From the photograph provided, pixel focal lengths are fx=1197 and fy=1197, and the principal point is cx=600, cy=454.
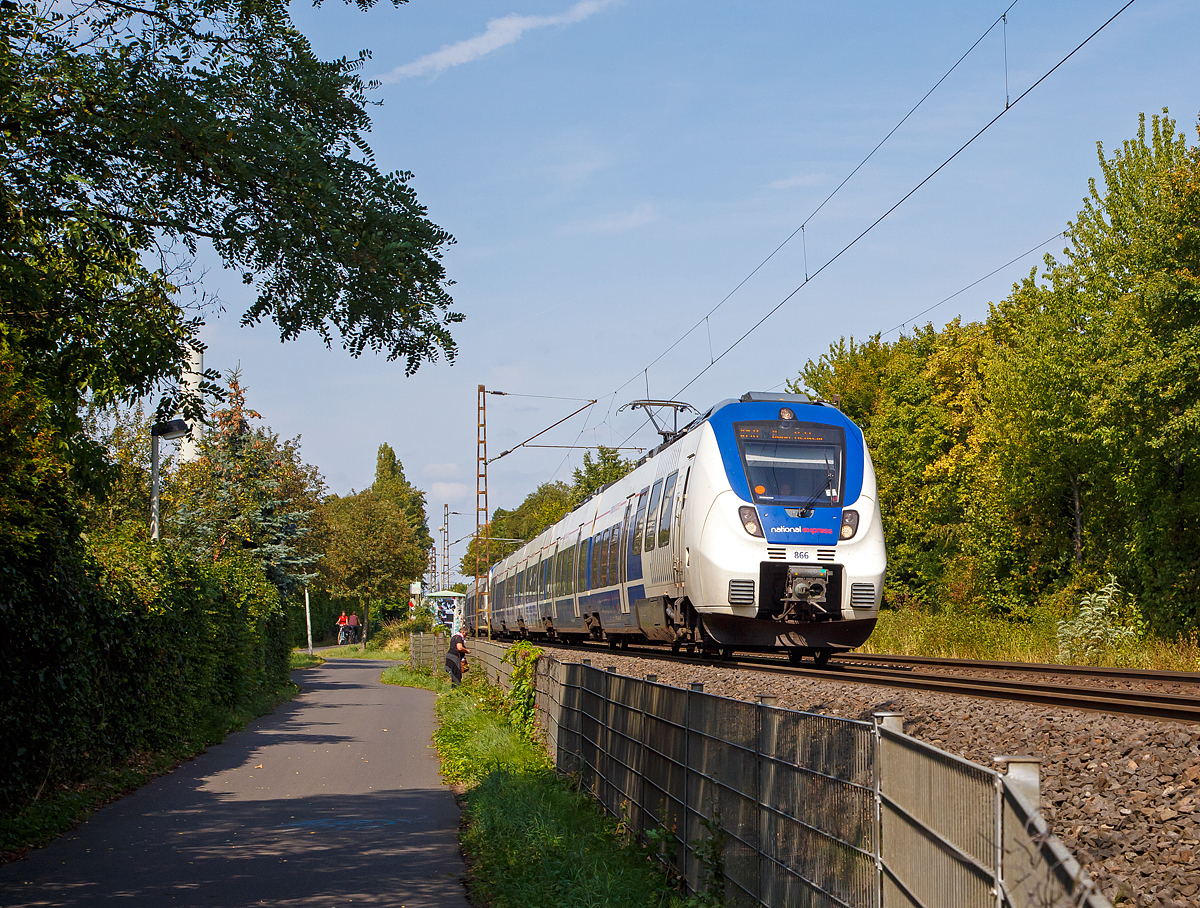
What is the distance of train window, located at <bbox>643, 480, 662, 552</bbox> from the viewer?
19705 millimetres

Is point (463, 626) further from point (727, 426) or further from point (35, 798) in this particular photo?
point (35, 798)

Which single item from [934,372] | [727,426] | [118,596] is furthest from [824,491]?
[934,372]

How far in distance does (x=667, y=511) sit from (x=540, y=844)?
10.4 metres

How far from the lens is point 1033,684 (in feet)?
40.3

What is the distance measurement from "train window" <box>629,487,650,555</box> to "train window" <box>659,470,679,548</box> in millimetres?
1451

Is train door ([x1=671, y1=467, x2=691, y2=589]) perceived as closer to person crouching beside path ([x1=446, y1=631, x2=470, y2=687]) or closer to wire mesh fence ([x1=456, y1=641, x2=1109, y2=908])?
wire mesh fence ([x1=456, y1=641, x2=1109, y2=908])

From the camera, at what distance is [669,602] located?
18.6 meters

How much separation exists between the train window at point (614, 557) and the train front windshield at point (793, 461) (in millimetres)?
6359

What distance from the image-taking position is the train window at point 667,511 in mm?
18484

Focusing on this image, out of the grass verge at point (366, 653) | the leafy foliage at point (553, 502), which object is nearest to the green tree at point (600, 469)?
the leafy foliage at point (553, 502)

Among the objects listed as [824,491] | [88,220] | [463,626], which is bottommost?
[463,626]

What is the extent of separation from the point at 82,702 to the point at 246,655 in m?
10.3

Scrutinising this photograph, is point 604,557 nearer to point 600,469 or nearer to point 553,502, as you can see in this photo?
point 600,469

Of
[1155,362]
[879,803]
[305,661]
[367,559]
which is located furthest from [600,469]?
[879,803]
